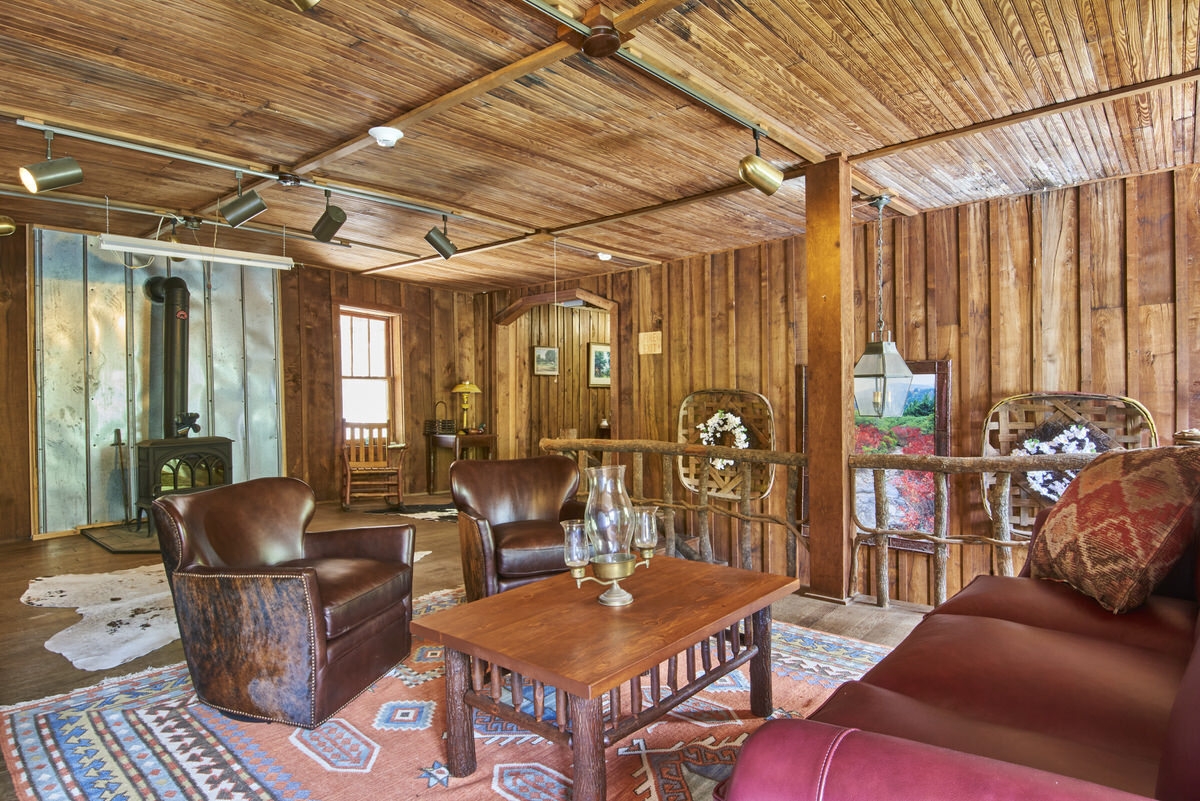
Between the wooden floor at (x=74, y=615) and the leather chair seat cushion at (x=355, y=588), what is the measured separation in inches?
37.8

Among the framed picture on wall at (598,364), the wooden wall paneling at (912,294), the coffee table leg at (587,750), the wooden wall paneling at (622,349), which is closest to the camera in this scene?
the coffee table leg at (587,750)

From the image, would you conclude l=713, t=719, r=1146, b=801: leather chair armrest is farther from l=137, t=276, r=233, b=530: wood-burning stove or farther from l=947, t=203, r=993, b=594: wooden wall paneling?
l=137, t=276, r=233, b=530: wood-burning stove

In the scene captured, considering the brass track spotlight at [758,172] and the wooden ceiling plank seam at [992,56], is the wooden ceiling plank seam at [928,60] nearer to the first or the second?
the wooden ceiling plank seam at [992,56]

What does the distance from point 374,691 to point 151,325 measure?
5135 millimetres

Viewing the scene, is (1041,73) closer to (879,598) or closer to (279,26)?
(879,598)

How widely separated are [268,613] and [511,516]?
167 centimetres

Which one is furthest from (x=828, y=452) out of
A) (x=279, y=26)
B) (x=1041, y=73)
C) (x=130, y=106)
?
(x=130, y=106)

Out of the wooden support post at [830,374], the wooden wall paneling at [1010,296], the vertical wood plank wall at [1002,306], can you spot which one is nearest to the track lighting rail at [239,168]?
the wooden support post at [830,374]

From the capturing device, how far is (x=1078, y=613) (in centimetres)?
184

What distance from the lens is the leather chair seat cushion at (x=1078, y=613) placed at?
166cm

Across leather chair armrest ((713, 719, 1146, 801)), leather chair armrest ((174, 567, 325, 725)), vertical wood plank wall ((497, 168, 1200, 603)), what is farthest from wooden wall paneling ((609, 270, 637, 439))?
leather chair armrest ((713, 719, 1146, 801))

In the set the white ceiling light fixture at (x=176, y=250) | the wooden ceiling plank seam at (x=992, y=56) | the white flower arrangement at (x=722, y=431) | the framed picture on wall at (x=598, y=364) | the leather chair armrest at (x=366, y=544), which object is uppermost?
the wooden ceiling plank seam at (x=992, y=56)

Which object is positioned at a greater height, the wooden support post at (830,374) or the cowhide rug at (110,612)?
the wooden support post at (830,374)

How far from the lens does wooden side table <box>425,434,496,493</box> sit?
8055mm
